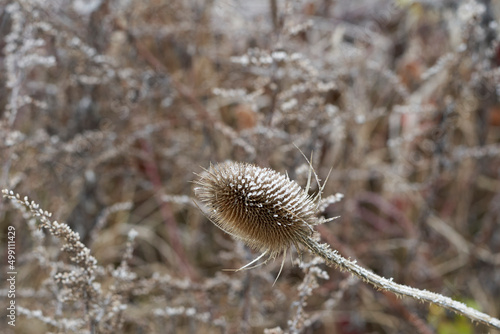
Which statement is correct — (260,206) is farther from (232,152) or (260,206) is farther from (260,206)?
(232,152)

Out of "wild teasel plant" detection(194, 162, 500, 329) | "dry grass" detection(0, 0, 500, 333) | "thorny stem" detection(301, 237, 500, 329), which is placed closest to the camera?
"thorny stem" detection(301, 237, 500, 329)

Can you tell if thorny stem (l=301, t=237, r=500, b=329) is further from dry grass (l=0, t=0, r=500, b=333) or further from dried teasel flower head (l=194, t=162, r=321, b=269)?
dry grass (l=0, t=0, r=500, b=333)

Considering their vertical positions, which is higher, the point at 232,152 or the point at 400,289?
the point at 232,152

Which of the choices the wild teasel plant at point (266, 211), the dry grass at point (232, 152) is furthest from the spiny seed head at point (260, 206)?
the dry grass at point (232, 152)

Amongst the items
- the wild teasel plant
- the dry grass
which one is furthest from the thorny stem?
the dry grass

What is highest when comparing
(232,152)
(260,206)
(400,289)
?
(232,152)

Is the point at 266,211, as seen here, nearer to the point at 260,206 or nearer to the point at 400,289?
the point at 260,206

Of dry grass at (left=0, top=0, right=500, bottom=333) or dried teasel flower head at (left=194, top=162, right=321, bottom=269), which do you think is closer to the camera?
dried teasel flower head at (left=194, top=162, right=321, bottom=269)

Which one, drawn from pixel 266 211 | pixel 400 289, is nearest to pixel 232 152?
pixel 266 211

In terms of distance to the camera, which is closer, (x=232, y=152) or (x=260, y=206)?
(x=260, y=206)

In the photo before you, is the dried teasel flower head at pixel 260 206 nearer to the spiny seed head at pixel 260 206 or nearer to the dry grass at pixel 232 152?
the spiny seed head at pixel 260 206
